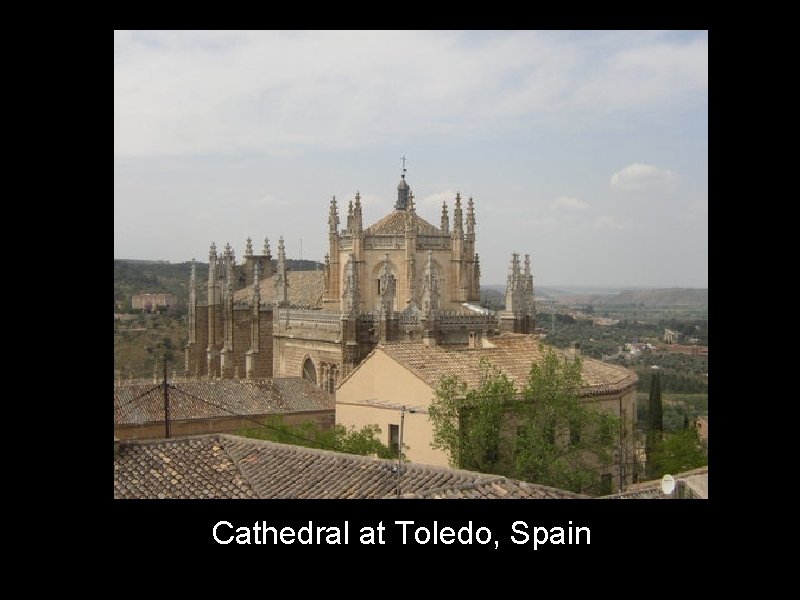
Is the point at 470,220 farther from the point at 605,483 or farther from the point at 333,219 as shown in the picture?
the point at 605,483

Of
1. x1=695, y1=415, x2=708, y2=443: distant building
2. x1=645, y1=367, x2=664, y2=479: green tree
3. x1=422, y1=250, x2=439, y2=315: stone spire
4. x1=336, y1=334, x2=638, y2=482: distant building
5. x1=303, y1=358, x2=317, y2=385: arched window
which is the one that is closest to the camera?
x1=336, y1=334, x2=638, y2=482: distant building

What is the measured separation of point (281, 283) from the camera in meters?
40.1

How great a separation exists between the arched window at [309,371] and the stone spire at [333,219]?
5126 millimetres

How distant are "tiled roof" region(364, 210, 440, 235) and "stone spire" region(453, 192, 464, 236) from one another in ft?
2.48

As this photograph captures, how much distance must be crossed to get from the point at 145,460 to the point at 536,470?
7737mm

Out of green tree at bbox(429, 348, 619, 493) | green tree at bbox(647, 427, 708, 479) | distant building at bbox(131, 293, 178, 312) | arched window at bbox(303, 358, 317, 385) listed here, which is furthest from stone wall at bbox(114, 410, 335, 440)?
distant building at bbox(131, 293, 178, 312)

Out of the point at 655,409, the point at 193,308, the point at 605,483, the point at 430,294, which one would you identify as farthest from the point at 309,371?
the point at 605,483

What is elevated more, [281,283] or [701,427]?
[281,283]

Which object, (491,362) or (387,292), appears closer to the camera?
(491,362)

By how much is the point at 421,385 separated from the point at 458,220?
1725cm

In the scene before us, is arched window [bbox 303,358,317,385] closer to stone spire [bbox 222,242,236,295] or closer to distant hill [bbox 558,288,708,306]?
stone spire [bbox 222,242,236,295]

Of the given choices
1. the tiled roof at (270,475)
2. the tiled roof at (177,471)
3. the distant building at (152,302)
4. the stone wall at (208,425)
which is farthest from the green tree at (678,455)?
the distant building at (152,302)

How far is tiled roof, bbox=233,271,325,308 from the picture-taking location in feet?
135
